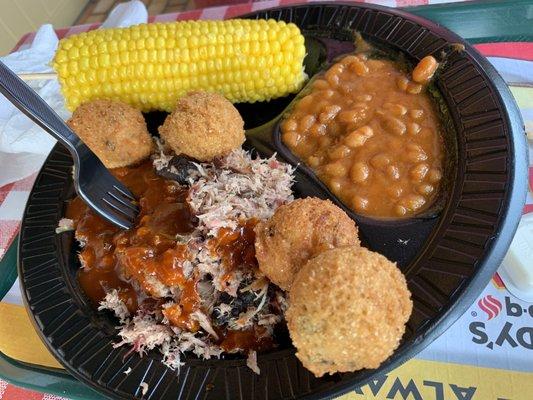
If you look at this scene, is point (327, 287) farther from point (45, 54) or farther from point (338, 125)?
point (45, 54)

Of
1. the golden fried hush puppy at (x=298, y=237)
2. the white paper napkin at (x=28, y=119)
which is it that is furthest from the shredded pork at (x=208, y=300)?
the white paper napkin at (x=28, y=119)

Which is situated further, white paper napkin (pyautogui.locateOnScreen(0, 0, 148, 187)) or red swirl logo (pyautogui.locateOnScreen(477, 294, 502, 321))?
white paper napkin (pyautogui.locateOnScreen(0, 0, 148, 187))

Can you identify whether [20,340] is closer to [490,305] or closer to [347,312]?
[347,312]

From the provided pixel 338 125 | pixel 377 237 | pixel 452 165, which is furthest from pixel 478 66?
pixel 377 237

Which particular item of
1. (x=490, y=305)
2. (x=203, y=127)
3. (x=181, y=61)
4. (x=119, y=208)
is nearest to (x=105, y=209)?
(x=119, y=208)

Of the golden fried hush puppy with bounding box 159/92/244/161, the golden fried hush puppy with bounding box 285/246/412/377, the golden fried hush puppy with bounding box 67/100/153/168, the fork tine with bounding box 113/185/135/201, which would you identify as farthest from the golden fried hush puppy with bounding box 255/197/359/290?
the golden fried hush puppy with bounding box 67/100/153/168

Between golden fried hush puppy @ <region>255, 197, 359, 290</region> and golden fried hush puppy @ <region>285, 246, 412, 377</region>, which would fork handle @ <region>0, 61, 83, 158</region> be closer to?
golden fried hush puppy @ <region>255, 197, 359, 290</region>

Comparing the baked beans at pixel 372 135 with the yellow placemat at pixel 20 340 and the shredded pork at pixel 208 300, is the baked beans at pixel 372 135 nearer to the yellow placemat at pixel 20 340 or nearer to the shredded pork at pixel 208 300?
the shredded pork at pixel 208 300
